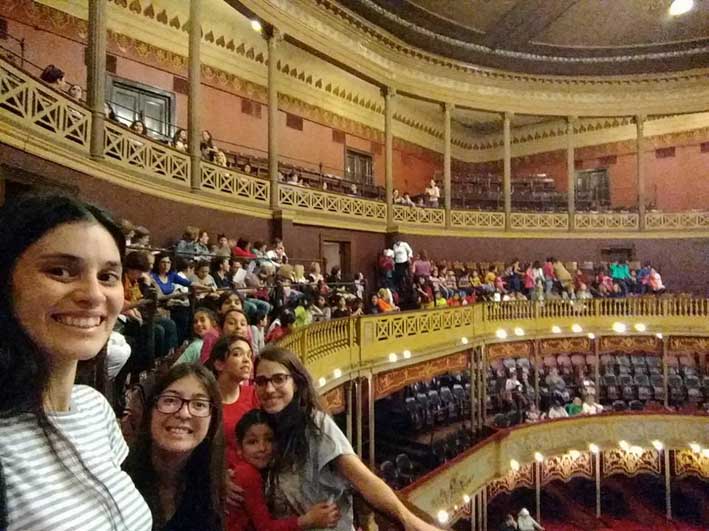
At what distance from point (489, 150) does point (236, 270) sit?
720 inches

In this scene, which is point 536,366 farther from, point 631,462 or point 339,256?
point 339,256

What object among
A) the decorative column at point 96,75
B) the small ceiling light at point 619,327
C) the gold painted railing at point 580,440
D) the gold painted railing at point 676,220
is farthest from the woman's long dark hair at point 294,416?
the gold painted railing at point 676,220

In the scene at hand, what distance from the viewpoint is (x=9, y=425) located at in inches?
33.4

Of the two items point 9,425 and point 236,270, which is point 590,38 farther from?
point 9,425

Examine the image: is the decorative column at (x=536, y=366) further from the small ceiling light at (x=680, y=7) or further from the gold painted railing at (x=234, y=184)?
the small ceiling light at (x=680, y=7)

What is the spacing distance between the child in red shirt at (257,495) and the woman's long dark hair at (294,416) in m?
0.06

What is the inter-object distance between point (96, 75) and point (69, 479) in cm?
795

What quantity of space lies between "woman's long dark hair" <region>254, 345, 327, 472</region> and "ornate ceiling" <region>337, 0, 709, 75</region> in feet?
44.4

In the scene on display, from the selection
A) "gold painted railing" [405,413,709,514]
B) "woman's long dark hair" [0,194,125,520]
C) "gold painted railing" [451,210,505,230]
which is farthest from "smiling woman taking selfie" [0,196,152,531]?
"gold painted railing" [451,210,505,230]

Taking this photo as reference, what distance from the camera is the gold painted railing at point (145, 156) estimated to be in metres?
7.28

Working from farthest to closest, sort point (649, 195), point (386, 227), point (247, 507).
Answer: point (649, 195)
point (386, 227)
point (247, 507)

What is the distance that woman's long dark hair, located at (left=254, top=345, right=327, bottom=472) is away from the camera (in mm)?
2047

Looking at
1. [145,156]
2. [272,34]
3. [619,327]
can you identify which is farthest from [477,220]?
[145,156]

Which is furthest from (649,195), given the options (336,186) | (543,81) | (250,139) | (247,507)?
(247,507)
